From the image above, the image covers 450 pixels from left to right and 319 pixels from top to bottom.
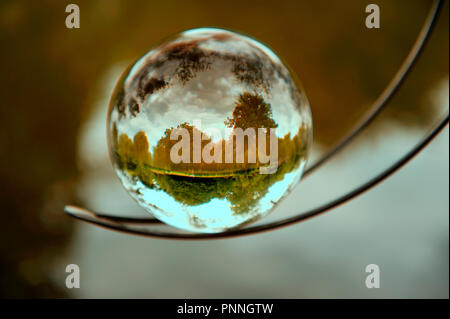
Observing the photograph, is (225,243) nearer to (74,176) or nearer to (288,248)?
(288,248)

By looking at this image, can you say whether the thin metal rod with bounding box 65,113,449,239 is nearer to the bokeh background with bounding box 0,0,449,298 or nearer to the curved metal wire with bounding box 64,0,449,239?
the curved metal wire with bounding box 64,0,449,239

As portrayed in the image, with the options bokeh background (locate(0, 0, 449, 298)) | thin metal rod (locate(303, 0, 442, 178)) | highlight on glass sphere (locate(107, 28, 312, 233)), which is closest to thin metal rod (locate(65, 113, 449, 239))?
thin metal rod (locate(303, 0, 442, 178))

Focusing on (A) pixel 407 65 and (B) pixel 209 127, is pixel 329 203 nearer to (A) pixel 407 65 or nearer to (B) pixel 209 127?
(A) pixel 407 65

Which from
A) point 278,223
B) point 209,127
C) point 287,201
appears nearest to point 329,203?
point 278,223

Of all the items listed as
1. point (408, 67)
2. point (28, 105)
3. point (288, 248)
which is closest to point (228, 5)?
point (28, 105)

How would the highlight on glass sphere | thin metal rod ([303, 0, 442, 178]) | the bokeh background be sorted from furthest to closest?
the bokeh background, thin metal rod ([303, 0, 442, 178]), the highlight on glass sphere
